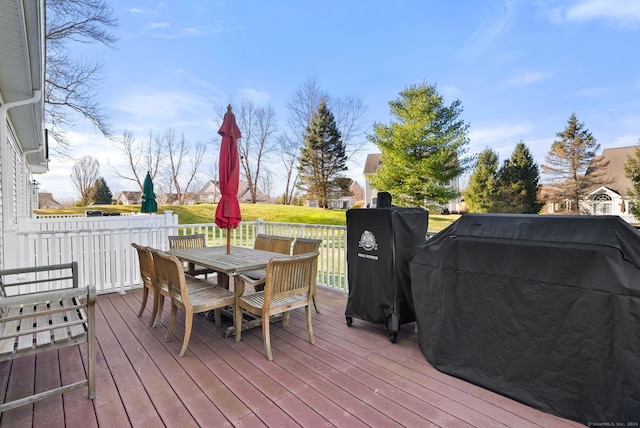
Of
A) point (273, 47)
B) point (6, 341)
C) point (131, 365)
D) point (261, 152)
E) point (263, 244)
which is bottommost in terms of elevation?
point (131, 365)

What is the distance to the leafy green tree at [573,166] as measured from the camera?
21.9m

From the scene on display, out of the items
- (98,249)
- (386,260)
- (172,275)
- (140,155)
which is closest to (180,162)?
(140,155)

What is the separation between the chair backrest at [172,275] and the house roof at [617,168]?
1119 inches

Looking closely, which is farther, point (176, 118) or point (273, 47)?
point (176, 118)

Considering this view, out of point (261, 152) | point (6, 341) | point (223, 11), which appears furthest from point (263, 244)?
point (261, 152)

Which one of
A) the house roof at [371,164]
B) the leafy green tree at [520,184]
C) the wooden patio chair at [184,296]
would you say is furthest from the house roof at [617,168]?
the wooden patio chair at [184,296]

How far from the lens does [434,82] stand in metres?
18.3

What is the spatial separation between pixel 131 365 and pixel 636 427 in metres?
3.37

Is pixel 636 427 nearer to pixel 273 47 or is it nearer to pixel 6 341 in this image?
pixel 6 341

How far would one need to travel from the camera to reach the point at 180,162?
25516 millimetres

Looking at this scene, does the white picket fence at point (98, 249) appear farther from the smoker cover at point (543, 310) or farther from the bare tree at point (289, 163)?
the bare tree at point (289, 163)

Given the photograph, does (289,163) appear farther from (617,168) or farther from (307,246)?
(617,168)

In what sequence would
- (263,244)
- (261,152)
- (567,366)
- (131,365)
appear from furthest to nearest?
(261,152) < (263,244) < (131,365) < (567,366)

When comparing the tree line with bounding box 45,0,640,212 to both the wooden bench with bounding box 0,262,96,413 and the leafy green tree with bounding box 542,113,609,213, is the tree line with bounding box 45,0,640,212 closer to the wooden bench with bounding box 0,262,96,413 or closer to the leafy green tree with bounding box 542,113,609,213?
the leafy green tree with bounding box 542,113,609,213
